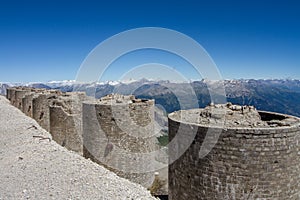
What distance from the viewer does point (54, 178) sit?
19.9 ft

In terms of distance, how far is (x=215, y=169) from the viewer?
7.41m

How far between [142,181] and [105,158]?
2.18m

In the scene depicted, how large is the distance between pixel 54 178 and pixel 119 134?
6125 millimetres

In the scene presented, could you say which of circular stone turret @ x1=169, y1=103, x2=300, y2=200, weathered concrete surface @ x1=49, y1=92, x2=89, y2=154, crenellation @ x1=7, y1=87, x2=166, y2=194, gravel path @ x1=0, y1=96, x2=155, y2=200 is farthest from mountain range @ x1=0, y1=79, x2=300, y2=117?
gravel path @ x1=0, y1=96, x2=155, y2=200

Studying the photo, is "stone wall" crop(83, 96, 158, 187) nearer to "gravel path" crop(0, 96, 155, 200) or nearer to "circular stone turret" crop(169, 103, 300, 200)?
"gravel path" crop(0, 96, 155, 200)

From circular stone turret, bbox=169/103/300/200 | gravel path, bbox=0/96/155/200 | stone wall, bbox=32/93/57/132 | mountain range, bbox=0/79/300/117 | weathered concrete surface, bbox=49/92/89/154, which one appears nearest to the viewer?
gravel path, bbox=0/96/155/200

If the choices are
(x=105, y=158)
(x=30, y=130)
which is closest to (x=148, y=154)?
(x=105, y=158)

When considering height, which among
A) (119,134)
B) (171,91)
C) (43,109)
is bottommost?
(119,134)

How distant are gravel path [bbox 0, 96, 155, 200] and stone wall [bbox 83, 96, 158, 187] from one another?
3.17 meters

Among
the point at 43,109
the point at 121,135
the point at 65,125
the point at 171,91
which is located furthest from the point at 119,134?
the point at 171,91

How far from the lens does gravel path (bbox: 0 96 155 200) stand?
17.6 ft

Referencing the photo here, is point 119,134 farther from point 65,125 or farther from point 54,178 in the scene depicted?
point 54,178

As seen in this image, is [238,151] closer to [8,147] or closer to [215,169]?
[215,169]

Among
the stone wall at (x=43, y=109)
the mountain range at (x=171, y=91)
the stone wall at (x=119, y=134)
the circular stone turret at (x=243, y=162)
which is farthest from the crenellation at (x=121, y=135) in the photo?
the stone wall at (x=43, y=109)
